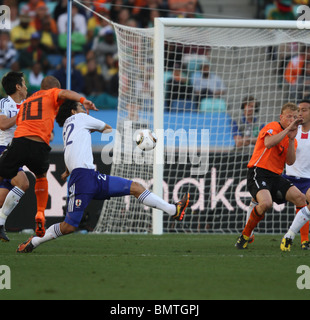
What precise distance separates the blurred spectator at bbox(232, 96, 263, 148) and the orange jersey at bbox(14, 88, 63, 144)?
454 centimetres

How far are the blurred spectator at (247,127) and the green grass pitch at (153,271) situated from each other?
10.5ft

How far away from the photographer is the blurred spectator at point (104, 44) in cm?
1597

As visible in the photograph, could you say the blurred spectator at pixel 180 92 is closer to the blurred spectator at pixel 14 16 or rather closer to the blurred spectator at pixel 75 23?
the blurred spectator at pixel 75 23

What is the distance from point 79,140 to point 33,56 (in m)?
9.16

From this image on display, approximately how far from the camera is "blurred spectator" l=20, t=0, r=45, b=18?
16589 millimetres

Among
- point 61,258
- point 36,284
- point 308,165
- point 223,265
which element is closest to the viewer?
point 36,284

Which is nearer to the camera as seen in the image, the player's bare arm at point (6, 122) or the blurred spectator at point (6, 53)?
the player's bare arm at point (6, 122)

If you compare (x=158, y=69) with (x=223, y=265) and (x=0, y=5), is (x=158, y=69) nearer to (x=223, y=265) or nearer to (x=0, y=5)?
(x=223, y=265)

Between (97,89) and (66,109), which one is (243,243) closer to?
(66,109)

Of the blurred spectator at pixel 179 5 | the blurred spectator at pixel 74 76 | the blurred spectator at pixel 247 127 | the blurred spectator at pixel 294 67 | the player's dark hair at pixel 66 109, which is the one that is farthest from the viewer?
the blurred spectator at pixel 179 5

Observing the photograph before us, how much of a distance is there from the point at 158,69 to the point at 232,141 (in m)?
2.01

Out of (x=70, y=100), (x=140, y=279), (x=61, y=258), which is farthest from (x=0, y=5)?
(x=140, y=279)

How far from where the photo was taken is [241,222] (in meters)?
11.2

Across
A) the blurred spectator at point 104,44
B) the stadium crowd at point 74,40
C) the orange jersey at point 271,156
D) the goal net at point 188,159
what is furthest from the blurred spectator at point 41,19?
the orange jersey at point 271,156
